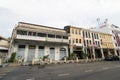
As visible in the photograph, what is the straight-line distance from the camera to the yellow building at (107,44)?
142 ft

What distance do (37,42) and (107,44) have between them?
30868 millimetres

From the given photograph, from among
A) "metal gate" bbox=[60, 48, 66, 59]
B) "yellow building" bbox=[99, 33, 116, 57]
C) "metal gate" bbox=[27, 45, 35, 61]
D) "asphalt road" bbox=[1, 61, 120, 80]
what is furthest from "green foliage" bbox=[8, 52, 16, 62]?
"yellow building" bbox=[99, 33, 116, 57]

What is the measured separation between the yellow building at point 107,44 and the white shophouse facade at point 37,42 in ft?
60.9

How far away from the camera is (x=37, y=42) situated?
2834 centimetres

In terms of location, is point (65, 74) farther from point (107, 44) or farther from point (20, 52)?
point (107, 44)

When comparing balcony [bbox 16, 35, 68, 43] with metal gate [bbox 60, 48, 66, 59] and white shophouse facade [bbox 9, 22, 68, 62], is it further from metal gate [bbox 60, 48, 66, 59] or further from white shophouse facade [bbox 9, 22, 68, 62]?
metal gate [bbox 60, 48, 66, 59]

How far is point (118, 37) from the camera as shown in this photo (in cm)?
5253

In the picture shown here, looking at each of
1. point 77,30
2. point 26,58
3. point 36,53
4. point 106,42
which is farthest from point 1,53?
point 106,42

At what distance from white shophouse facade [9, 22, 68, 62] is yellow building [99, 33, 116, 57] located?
60.9ft

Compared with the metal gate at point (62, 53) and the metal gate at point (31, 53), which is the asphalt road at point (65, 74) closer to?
the metal gate at point (31, 53)

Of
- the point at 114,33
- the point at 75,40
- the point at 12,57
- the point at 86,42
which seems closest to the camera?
the point at 12,57

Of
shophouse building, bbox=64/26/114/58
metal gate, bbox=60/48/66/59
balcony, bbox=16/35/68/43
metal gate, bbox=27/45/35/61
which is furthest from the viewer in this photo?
shophouse building, bbox=64/26/114/58

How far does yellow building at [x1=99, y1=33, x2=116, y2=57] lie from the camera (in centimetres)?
4341

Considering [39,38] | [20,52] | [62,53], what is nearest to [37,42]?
[39,38]
